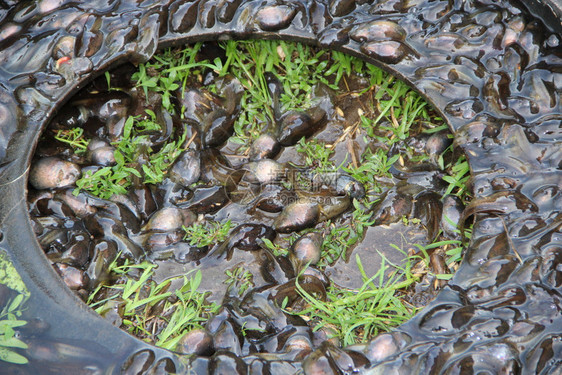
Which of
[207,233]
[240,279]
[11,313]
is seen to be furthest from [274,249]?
[11,313]

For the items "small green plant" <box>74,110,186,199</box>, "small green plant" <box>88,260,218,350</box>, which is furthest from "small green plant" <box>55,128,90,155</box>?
"small green plant" <box>88,260,218,350</box>

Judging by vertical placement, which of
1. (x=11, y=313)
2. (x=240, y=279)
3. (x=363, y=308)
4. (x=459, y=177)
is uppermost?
(x=11, y=313)

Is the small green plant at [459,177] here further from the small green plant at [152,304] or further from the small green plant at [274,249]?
the small green plant at [152,304]

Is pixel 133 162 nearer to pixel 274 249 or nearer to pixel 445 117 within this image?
pixel 274 249

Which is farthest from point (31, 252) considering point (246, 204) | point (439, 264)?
point (439, 264)

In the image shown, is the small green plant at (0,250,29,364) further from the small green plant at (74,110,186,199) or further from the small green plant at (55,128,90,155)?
the small green plant at (55,128,90,155)

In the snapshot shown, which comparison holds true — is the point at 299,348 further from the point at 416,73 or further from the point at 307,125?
the point at 416,73
